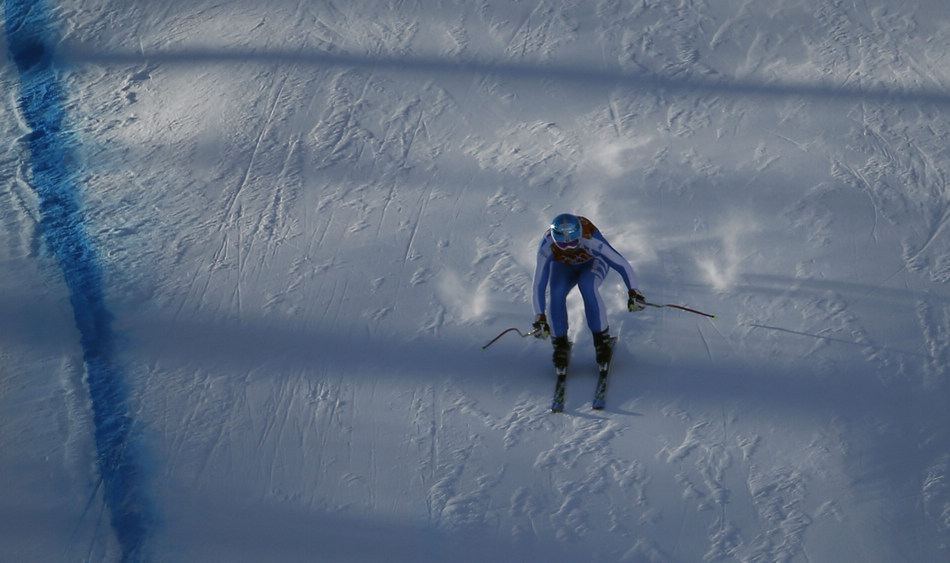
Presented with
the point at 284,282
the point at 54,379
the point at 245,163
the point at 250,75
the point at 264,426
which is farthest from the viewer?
the point at 250,75

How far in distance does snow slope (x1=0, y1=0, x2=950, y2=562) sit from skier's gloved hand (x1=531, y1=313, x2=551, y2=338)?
424 mm

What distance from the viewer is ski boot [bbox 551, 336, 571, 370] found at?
5941mm

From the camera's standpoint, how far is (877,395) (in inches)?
226

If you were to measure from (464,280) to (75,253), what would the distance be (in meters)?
2.68

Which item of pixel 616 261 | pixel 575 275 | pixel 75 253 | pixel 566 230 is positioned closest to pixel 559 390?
pixel 575 275

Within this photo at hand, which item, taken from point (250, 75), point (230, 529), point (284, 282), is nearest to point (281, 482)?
point (230, 529)

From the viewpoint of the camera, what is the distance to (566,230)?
5.52m

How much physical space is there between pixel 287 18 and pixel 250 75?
80 cm

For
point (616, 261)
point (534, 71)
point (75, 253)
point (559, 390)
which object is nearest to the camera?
point (616, 261)

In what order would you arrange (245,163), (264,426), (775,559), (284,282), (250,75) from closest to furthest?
(775,559)
(264,426)
(284,282)
(245,163)
(250,75)

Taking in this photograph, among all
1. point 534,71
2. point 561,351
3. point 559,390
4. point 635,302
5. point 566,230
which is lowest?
point 559,390

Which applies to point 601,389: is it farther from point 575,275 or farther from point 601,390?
point 575,275

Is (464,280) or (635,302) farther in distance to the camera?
(464,280)

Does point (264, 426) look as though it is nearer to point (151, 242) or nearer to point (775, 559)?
point (151, 242)
